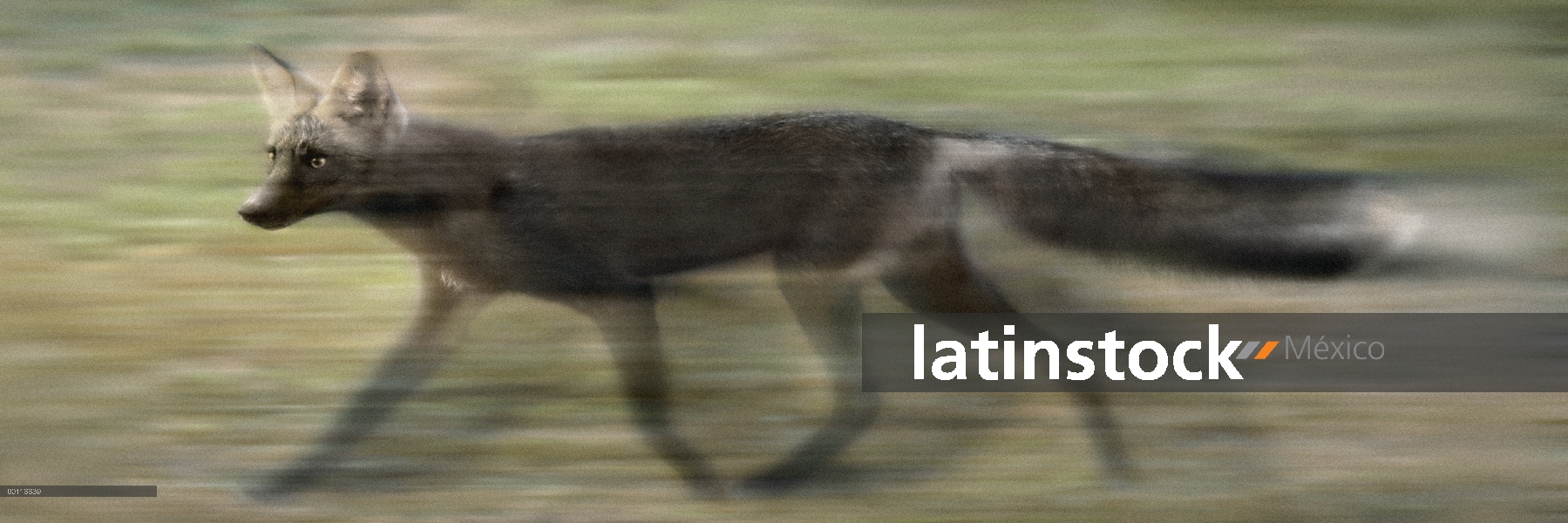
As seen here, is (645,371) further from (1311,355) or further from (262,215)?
(1311,355)

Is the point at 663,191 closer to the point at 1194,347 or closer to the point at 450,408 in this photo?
the point at 450,408

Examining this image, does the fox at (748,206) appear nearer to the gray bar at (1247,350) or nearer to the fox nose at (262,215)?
the fox nose at (262,215)

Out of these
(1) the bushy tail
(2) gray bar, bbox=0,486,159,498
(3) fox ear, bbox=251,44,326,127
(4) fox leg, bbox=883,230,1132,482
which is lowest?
(2) gray bar, bbox=0,486,159,498

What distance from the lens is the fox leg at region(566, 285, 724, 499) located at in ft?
6.75

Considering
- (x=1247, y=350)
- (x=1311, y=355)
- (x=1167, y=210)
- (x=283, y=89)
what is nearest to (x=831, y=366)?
(x=1167, y=210)

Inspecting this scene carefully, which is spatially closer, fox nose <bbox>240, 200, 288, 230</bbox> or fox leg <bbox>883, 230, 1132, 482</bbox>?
fox nose <bbox>240, 200, 288, 230</bbox>

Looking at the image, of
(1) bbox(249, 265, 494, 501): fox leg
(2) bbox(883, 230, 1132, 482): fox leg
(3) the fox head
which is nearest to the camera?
(3) the fox head

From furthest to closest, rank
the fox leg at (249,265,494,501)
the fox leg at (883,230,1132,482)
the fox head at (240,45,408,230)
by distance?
1. the fox leg at (249,265,494,501)
2. the fox leg at (883,230,1132,482)
3. the fox head at (240,45,408,230)

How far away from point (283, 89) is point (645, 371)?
701 mm

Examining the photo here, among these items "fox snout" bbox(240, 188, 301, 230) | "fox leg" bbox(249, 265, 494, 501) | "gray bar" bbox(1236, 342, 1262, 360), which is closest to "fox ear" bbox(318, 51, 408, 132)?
"fox snout" bbox(240, 188, 301, 230)

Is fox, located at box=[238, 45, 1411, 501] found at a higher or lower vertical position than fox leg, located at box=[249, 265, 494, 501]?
higher

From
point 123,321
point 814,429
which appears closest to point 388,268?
point 123,321

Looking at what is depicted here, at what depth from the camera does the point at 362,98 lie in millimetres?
1940

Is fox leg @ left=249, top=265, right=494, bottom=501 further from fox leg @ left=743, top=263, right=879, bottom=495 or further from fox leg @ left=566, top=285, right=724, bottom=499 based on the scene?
fox leg @ left=743, top=263, right=879, bottom=495
